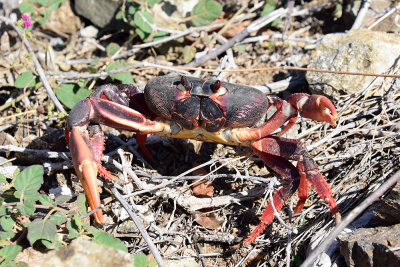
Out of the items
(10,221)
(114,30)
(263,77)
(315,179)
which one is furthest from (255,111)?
(114,30)

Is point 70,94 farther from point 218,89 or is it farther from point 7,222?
point 7,222

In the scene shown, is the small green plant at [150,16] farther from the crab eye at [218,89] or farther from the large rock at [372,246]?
the large rock at [372,246]

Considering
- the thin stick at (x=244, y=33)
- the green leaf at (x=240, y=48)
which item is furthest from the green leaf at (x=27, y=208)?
the green leaf at (x=240, y=48)

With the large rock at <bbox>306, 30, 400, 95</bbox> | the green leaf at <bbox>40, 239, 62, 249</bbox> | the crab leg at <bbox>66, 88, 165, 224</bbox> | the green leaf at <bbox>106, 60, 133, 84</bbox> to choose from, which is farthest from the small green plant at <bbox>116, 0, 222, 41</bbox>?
the green leaf at <bbox>40, 239, 62, 249</bbox>

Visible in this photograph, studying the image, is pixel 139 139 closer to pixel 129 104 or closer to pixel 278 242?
pixel 129 104

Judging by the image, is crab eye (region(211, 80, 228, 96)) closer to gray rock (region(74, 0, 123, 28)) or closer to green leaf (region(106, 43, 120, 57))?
green leaf (region(106, 43, 120, 57))

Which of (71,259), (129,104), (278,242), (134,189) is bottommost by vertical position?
(278,242)

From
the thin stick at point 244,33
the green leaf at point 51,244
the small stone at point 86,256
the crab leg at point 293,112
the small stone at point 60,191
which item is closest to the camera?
the small stone at point 86,256
